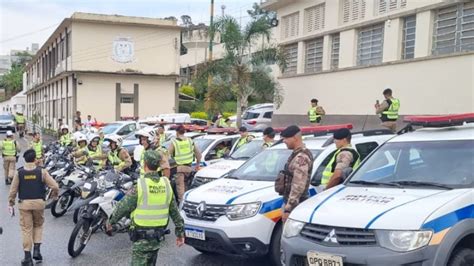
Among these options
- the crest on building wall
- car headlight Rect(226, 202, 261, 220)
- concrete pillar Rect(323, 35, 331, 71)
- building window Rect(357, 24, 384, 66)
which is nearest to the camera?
car headlight Rect(226, 202, 261, 220)

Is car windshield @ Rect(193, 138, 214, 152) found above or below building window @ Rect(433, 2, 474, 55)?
below

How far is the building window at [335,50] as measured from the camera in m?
19.9

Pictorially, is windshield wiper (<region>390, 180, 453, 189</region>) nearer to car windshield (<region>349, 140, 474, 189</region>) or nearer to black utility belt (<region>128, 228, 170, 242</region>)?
car windshield (<region>349, 140, 474, 189</region>)

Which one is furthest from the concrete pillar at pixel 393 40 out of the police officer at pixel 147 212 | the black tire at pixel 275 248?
the police officer at pixel 147 212

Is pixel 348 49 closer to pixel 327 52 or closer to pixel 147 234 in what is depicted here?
pixel 327 52

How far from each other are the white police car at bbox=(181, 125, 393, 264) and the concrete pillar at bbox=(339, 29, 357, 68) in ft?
39.3

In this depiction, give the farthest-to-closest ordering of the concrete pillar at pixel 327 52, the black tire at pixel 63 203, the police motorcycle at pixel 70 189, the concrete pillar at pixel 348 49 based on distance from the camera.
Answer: the concrete pillar at pixel 327 52 < the concrete pillar at pixel 348 49 < the black tire at pixel 63 203 < the police motorcycle at pixel 70 189

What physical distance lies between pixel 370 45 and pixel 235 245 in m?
13.4

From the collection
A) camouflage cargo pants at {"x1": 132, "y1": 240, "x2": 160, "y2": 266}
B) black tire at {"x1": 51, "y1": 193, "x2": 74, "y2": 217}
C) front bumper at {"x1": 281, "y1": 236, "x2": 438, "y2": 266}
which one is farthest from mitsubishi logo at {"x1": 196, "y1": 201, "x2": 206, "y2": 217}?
black tire at {"x1": 51, "y1": 193, "x2": 74, "y2": 217}

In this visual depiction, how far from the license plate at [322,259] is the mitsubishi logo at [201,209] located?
2.26m

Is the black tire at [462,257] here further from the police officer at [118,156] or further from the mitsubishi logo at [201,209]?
the police officer at [118,156]

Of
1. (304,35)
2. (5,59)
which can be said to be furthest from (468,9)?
(5,59)

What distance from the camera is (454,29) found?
14703 mm

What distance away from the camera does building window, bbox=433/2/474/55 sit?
14250 mm
